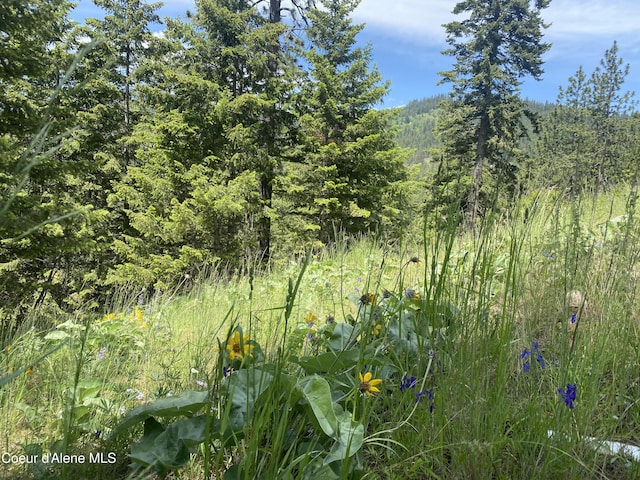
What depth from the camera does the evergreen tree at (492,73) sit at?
16625mm

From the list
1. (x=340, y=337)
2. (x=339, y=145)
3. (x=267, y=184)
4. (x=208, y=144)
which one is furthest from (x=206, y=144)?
(x=340, y=337)

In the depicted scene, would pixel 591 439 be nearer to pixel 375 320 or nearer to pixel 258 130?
pixel 375 320

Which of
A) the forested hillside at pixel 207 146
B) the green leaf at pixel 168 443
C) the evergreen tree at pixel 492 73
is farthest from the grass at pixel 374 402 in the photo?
the evergreen tree at pixel 492 73

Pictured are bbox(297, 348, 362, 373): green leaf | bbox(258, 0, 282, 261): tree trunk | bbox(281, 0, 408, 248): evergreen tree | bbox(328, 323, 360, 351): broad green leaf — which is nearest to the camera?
bbox(297, 348, 362, 373): green leaf

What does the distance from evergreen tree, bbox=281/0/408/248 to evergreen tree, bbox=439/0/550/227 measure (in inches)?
188

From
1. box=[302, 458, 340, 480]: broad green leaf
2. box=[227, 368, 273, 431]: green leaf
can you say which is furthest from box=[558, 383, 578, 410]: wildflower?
box=[227, 368, 273, 431]: green leaf

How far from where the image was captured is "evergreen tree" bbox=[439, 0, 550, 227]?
1662cm

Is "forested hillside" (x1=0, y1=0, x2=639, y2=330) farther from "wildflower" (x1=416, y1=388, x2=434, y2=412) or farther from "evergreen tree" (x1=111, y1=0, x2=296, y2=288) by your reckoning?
"wildflower" (x1=416, y1=388, x2=434, y2=412)

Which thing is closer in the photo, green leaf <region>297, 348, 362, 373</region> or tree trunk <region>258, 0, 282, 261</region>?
green leaf <region>297, 348, 362, 373</region>

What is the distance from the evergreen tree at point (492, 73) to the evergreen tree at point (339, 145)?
4.78 metres

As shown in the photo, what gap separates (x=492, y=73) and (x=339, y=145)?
823 centimetres

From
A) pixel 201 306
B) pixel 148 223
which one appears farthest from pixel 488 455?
pixel 148 223

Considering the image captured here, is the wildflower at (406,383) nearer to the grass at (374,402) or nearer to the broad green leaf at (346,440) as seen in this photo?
the grass at (374,402)

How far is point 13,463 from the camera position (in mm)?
1095
